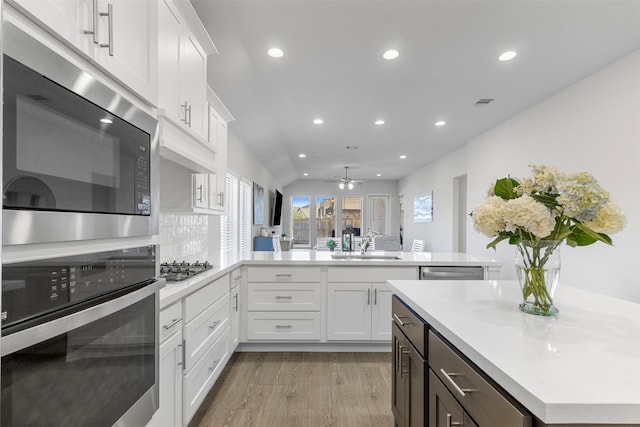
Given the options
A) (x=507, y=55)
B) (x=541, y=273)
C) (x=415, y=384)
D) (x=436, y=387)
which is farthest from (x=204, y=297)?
(x=507, y=55)

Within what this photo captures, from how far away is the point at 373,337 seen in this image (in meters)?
2.96

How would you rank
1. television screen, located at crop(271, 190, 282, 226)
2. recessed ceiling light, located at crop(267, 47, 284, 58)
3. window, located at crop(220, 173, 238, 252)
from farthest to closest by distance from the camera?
television screen, located at crop(271, 190, 282, 226) < window, located at crop(220, 173, 238, 252) < recessed ceiling light, located at crop(267, 47, 284, 58)

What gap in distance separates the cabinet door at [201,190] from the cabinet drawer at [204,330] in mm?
724

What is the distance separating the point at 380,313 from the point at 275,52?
249 centimetres

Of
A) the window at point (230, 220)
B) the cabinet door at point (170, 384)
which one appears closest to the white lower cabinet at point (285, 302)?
the cabinet door at point (170, 384)

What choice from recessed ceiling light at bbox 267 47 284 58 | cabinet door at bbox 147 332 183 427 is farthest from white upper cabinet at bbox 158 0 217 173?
cabinet door at bbox 147 332 183 427

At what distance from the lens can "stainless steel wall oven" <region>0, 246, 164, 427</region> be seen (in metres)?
0.65

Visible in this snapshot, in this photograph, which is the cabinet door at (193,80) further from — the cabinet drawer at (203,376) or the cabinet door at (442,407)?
the cabinet door at (442,407)

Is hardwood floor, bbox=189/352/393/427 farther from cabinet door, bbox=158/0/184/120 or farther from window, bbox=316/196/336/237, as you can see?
window, bbox=316/196/336/237

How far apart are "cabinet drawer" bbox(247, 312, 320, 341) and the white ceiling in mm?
2303

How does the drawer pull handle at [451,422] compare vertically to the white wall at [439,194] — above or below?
below

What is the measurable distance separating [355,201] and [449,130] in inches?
253

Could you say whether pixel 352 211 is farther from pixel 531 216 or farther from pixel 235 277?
pixel 531 216

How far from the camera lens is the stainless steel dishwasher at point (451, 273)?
297 centimetres
